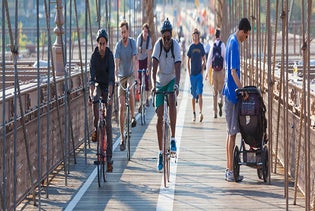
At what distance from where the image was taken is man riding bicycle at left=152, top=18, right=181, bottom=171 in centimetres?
1547

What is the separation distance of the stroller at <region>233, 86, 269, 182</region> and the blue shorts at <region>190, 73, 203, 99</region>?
988 cm

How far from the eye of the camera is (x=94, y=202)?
43.6 feet

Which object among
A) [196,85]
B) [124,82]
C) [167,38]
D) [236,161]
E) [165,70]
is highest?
[167,38]

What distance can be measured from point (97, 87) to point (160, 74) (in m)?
0.89

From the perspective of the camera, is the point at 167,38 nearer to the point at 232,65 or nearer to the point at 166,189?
the point at 232,65

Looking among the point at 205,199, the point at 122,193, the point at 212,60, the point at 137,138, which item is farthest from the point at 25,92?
the point at 212,60

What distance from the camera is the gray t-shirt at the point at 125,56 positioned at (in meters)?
19.1

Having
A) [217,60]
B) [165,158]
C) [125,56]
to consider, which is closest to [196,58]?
[217,60]

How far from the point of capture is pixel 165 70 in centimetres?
1580

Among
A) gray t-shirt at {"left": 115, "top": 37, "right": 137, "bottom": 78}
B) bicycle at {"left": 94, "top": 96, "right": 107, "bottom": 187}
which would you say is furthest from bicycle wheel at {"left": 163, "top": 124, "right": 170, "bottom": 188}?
gray t-shirt at {"left": 115, "top": 37, "right": 137, "bottom": 78}

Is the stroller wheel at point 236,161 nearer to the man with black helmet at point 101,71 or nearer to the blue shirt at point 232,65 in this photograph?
the blue shirt at point 232,65

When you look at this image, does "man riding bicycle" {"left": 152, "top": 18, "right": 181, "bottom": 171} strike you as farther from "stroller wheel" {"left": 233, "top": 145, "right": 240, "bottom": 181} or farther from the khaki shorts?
the khaki shorts

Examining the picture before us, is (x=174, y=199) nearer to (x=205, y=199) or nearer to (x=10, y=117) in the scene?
(x=205, y=199)

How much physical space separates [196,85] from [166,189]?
35.3ft
